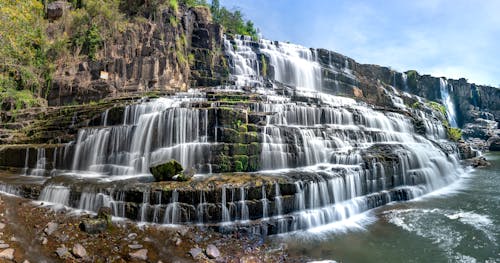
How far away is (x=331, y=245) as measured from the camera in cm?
730

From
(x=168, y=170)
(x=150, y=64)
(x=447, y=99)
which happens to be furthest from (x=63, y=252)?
(x=447, y=99)

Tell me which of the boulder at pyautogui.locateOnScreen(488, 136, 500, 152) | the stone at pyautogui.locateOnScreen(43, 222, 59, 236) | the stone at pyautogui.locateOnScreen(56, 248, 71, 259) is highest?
the boulder at pyautogui.locateOnScreen(488, 136, 500, 152)

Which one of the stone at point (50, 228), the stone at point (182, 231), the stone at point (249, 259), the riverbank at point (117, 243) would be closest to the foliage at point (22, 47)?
the riverbank at point (117, 243)

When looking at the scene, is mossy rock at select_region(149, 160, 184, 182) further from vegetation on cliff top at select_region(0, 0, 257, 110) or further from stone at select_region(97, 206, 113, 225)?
vegetation on cliff top at select_region(0, 0, 257, 110)

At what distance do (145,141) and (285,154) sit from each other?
21.1ft

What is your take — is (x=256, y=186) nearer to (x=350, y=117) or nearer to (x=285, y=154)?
(x=285, y=154)

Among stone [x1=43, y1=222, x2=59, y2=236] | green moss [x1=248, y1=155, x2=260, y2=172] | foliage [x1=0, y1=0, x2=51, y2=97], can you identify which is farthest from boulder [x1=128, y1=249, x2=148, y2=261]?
foliage [x1=0, y1=0, x2=51, y2=97]

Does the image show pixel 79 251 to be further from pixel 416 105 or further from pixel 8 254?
pixel 416 105

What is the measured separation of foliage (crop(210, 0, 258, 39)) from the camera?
1623 inches

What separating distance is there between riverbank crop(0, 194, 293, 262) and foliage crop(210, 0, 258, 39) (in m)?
37.7

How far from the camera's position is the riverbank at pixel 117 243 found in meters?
5.98

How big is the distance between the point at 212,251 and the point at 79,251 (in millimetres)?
3044

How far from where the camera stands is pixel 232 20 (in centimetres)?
4259

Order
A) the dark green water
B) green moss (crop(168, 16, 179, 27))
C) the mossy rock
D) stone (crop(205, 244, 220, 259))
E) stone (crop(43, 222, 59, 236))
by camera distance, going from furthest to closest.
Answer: green moss (crop(168, 16, 179, 27)), the mossy rock, stone (crop(43, 222, 59, 236)), the dark green water, stone (crop(205, 244, 220, 259))
